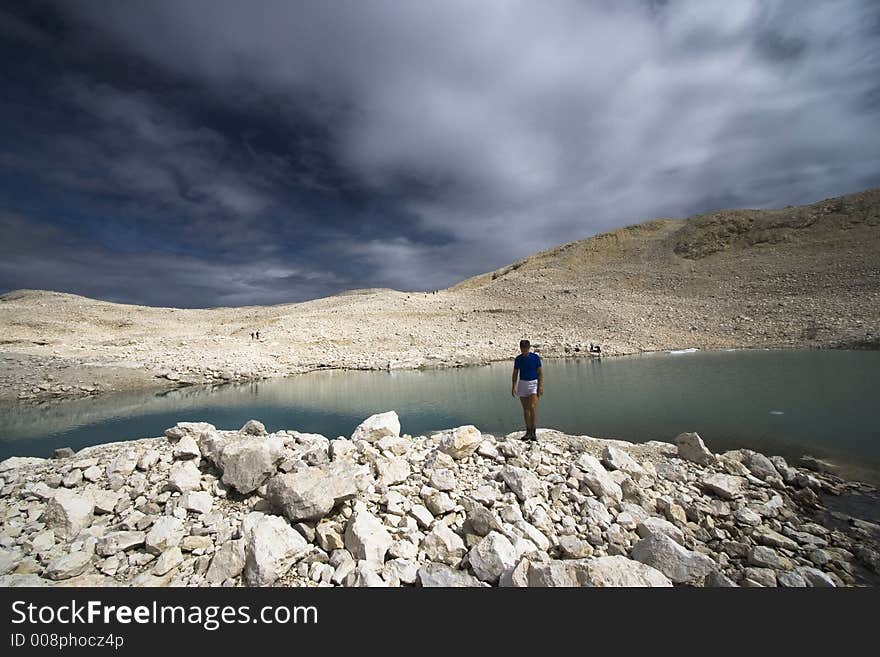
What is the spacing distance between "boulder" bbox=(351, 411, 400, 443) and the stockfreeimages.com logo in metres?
3.14

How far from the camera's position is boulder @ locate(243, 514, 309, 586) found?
3.06 metres

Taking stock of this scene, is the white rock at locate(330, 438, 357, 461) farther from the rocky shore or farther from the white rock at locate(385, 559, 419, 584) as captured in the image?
the white rock at locate(385, 559, 419, 584)

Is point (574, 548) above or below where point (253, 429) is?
below

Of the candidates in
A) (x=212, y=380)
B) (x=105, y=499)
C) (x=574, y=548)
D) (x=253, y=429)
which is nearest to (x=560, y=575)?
(x=574, y=548)

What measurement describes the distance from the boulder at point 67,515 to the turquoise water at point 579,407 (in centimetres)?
529

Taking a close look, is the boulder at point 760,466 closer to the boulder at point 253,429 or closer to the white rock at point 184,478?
the white rock at point 184,478

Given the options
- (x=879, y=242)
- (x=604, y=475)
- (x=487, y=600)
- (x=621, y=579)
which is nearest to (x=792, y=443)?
(x=604, y=475)

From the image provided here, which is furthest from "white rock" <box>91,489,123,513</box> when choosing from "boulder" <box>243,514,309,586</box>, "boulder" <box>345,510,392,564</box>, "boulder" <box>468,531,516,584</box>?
"boulder" <box>468,531,516,584</box>

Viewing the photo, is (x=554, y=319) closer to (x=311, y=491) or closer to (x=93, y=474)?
(x=311, y=491)

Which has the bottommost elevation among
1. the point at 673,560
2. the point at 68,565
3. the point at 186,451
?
the point at 673,560

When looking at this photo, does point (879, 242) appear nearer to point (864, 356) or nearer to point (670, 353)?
point (864, 356)

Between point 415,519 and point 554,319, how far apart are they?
33.4m

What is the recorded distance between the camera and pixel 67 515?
12.6 feet

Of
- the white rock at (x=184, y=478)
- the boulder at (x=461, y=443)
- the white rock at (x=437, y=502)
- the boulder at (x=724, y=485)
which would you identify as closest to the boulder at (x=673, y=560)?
the white rock at (x=437, y=502)
